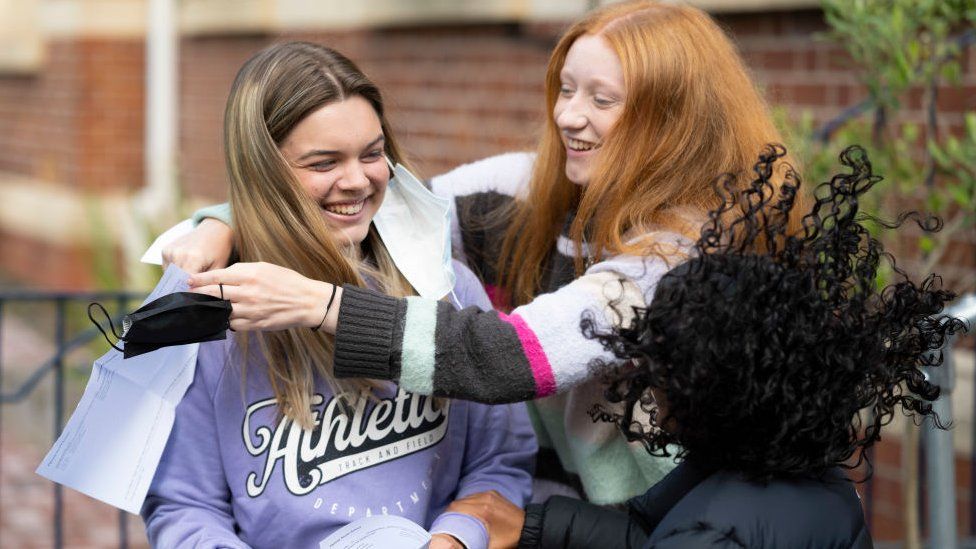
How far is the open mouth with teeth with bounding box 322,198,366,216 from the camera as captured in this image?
8.07ft

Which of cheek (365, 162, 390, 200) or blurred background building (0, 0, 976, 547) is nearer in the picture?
cheek (365, 162, 390, 200)

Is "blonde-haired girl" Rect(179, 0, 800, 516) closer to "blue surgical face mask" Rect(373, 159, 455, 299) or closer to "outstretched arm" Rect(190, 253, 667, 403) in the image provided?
"outstretched arm" Rect(190, 253, 667, 403)

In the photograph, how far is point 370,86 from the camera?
2.52 m

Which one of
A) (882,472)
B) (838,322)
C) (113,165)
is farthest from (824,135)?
(113,165)

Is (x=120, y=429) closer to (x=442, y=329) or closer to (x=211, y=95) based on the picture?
(x=442, y=329)

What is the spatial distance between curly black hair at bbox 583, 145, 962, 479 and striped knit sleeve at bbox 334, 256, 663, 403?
0.63 ft

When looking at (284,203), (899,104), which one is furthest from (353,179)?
(899,104)

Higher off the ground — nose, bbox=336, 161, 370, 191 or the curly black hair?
nose, bbox=336, 161, 370, 191

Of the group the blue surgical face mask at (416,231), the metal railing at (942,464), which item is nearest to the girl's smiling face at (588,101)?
the blue surgical face mask at (416,231)

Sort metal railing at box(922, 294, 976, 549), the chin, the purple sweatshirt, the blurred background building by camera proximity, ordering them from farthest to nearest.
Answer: the blurred background building < metal railing at box(922, 294, 976, 549) < the chin < the purple sweatshirt

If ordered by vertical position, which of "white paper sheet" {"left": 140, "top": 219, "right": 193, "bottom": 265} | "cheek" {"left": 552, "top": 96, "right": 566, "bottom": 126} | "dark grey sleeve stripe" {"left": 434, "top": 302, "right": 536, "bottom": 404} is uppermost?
"cheek" {"left": 552, "top": 96, "right": 566, "bottom": 126}

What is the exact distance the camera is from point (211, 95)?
378 inches

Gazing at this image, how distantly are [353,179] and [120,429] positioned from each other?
63 centimetres

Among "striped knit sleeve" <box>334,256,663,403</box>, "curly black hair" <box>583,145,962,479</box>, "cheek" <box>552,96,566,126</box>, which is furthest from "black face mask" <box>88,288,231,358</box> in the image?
"cheek" <box>552,96,566,126</box>
